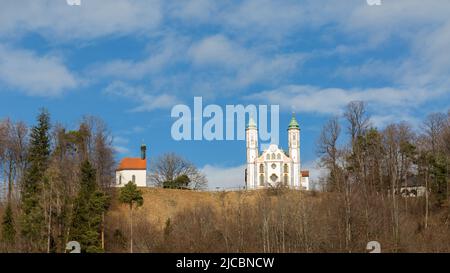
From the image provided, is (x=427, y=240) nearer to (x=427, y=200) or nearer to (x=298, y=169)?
(x=427, y=200)

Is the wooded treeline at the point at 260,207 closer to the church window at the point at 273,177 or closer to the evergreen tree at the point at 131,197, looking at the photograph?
the evergreen tree at the point at 131,197

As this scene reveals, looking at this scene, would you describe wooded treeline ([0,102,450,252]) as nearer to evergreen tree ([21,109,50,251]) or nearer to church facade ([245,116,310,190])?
evergreen tree ([21,109,50,251])

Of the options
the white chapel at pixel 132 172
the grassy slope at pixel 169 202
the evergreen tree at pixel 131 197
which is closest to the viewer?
the grassy slope at pixel 169 202

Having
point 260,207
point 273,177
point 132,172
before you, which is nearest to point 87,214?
point 260,207

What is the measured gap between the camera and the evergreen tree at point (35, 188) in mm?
34688

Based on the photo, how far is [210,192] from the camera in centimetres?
6003

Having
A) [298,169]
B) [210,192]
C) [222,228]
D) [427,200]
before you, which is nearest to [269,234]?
[222,228]

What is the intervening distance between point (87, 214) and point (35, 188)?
21.6 feet

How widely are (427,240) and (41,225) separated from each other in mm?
22807

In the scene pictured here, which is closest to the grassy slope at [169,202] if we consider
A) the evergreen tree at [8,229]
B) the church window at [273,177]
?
the evergreen tree at [8,229]

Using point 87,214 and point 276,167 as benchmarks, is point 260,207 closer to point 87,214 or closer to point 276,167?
point 87,214

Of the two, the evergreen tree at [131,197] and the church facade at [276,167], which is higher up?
the church facade at [276,167]

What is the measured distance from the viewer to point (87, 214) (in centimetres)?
3694

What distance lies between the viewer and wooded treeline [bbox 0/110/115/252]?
116ft
